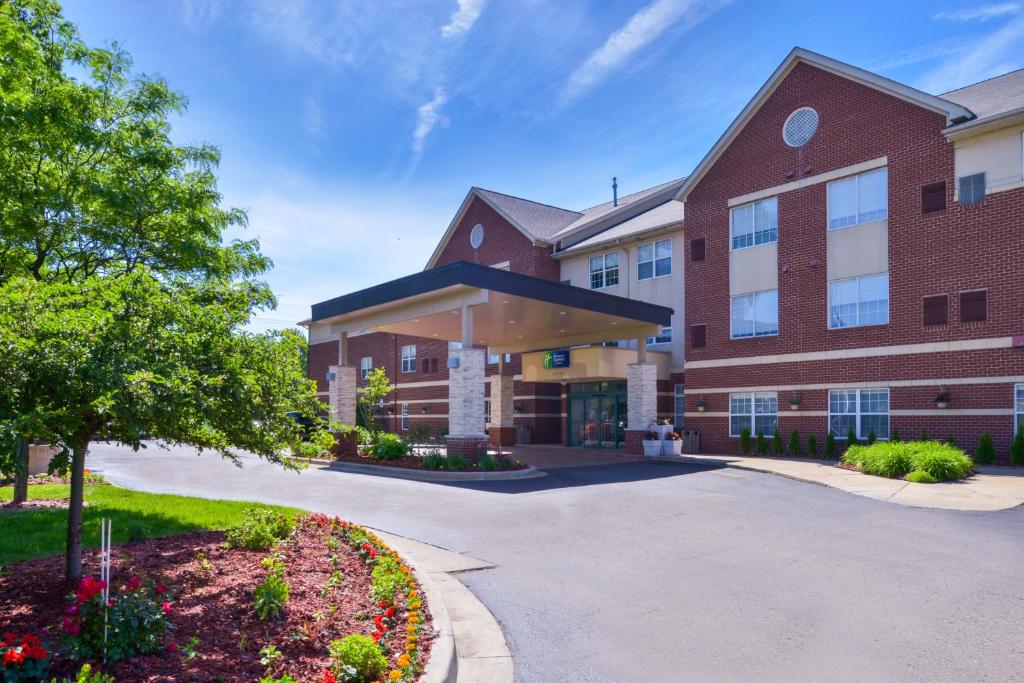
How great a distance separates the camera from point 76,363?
489 centimetres

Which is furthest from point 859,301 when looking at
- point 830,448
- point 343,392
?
point 343,392

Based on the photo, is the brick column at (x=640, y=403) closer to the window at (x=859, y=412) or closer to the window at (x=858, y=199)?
the window at (x=859, y=412)

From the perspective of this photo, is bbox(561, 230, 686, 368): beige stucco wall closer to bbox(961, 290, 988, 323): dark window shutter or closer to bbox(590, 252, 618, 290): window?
bbox(590, 252, 618, 290): window

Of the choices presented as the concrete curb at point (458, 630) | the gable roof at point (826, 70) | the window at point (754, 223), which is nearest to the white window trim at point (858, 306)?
the window at point (754, 223)

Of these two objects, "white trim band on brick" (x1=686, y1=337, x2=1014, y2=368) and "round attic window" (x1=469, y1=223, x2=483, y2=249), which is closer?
"white trim band on brick" (x1=686, y1=337, x2=1014, y2=368)

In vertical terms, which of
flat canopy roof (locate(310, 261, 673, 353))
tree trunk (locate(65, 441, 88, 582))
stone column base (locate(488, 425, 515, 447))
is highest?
flat canopy roof (locate(310, 261, 673, 353))

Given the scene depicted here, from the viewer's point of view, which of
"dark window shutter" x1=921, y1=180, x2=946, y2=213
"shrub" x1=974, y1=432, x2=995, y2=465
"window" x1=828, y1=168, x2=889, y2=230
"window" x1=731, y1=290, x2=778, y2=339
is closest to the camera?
"shrub" x1=974, y1=432, x2=995, y2=465

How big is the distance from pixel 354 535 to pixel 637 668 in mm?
4715

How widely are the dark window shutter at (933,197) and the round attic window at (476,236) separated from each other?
20697mm

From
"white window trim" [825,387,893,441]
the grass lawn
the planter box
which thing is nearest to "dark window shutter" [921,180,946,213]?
"white window trim" [825,387,893,441]

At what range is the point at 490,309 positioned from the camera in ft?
73.5

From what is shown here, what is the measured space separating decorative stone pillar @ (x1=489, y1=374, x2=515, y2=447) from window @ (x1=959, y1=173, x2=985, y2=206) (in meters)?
17.9

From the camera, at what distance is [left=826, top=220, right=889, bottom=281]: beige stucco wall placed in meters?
22.0

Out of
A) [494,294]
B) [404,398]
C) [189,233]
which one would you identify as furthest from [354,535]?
[404,398]
